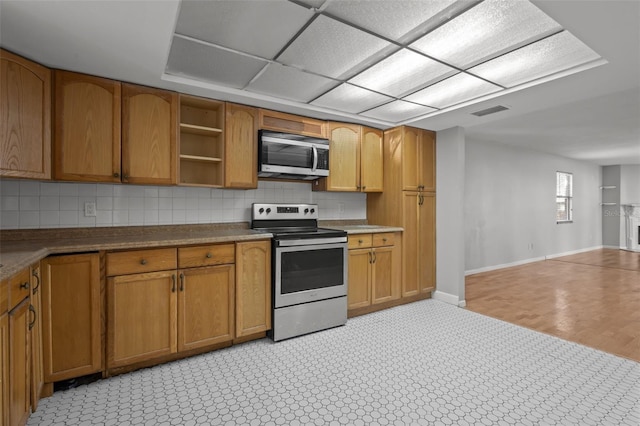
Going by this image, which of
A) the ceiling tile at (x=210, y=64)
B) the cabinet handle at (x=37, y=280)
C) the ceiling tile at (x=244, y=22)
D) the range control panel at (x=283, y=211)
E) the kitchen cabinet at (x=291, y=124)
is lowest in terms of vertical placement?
the cabinet handle at (x=37, y=280)

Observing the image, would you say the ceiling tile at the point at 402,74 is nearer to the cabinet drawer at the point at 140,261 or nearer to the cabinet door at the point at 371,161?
the cabinet door at the point at 371,161

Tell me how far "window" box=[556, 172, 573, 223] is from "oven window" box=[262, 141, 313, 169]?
6.94 metres

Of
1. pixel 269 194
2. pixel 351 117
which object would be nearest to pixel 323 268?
pixel 269 194

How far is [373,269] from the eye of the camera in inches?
137

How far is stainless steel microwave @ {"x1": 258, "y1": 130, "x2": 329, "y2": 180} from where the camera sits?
300 centimetres

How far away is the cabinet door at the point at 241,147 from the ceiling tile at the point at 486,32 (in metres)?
1.61

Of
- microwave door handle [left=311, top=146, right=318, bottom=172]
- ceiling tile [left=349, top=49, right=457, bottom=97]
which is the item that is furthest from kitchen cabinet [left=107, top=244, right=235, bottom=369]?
ceiling tile [left=349, top=49, right=457, bottom=97]

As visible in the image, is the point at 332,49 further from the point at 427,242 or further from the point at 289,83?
the point at 427,242

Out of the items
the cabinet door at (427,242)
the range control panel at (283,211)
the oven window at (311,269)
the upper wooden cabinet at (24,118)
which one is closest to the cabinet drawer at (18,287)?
the upper wooden cabinet at (24,118)

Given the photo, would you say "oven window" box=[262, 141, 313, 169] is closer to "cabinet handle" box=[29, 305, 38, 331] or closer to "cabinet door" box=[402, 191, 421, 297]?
"cabinet door" box=[402, 191, 421, 297]

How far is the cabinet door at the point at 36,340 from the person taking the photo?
1722mm

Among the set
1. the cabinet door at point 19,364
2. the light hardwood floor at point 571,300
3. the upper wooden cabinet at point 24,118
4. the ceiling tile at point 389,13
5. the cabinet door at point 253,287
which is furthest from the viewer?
the light hardwood floor at point 571,300

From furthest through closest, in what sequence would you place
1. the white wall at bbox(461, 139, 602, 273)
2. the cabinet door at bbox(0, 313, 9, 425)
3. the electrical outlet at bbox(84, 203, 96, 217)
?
the white wall at bbox(461, 139, 602, 273) → the electrical outlet at bbox(84, 203, 96, 217) → the cabinet door at bbox(0, 313, 9, 425)

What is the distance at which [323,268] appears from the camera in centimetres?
303
